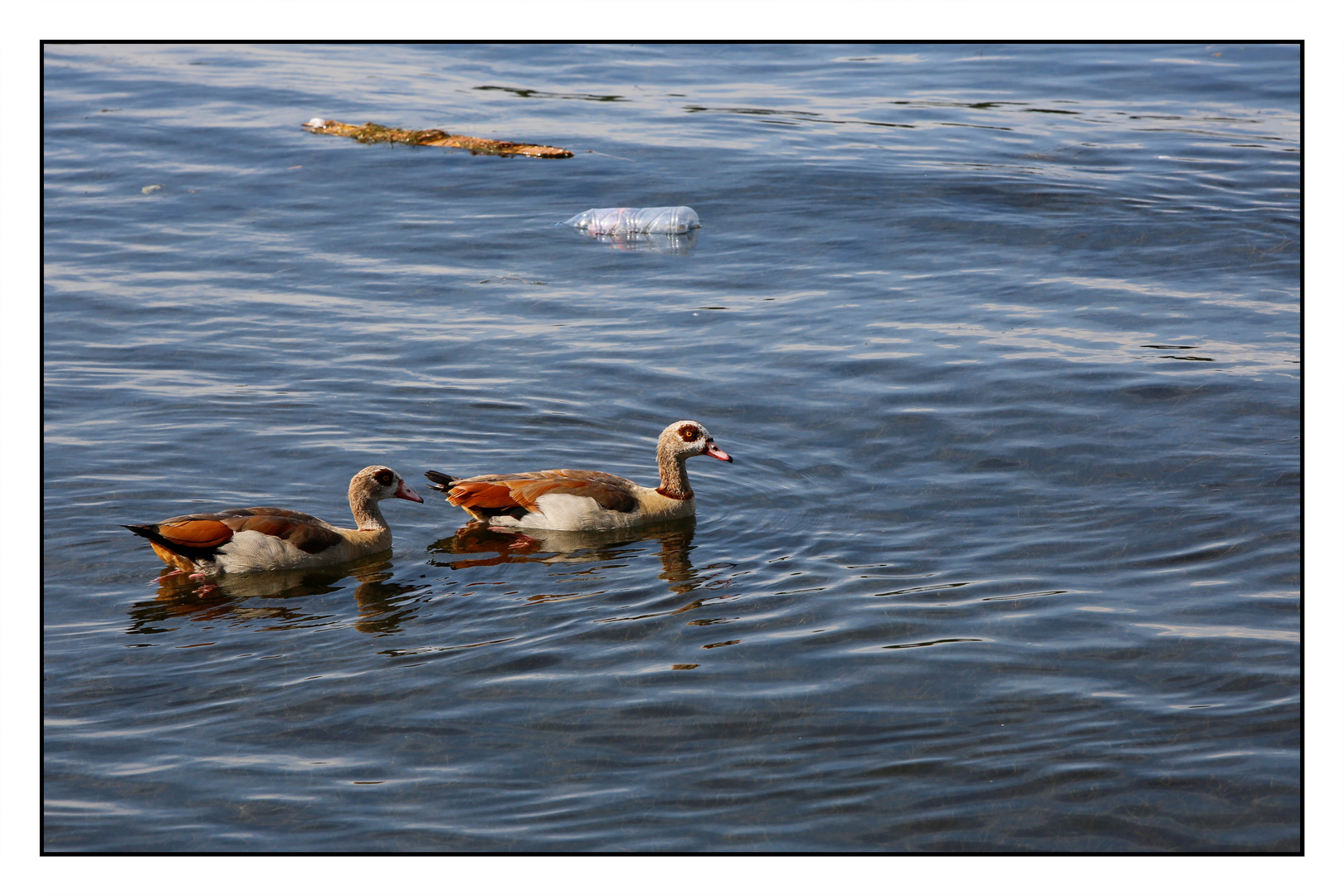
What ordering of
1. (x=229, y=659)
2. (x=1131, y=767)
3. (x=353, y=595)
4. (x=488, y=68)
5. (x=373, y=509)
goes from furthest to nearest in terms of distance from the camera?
(x=488, y=68) → (x=373, y=509) → (x=353, y=595) → (x=229, y=659) → (x=1131, y=767)

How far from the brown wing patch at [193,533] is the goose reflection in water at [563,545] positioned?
172cm

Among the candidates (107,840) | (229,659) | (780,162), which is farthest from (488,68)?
(107,840)

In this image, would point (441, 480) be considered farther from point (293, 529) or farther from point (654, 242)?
point (654, 242)

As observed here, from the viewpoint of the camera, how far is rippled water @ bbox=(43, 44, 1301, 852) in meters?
7.26

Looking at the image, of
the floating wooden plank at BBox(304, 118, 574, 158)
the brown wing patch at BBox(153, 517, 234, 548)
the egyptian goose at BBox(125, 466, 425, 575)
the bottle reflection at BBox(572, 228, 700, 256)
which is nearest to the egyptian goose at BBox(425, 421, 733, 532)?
the egyptian goose at BBox(125, 466, 425, 575)

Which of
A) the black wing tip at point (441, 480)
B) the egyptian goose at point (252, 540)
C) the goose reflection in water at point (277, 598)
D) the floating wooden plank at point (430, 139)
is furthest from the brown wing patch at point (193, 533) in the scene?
the floating wooden plank at point (430, 139)

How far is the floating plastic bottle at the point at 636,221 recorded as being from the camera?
1947 cm

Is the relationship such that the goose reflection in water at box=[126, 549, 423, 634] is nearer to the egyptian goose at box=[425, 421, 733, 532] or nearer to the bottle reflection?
the egyptian goose at box=[425, 421, 733, 532]

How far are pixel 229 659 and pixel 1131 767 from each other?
5652mm

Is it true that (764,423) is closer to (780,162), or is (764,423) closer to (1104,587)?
(1104,587)

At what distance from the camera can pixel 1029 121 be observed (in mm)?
24781

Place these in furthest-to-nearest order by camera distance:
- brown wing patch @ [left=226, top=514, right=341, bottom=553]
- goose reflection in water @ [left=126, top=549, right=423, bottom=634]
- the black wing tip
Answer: the black wing tip < brown wing patch @ [left=226, top=514, right=341, bottom=553] < goose reflection in water @ [left=126, top=549, right=423, bottom=634]

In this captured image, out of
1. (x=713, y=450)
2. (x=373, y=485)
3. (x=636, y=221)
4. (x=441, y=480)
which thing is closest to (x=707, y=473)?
(x=713, y=450)

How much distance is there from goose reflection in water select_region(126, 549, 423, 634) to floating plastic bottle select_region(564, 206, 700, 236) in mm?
10014
